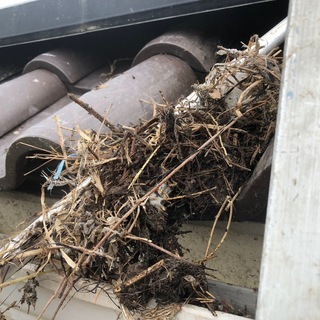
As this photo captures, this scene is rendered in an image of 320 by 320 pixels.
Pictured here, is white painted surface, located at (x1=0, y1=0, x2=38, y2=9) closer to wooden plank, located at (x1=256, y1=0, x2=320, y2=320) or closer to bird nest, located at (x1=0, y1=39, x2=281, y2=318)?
bird nest, located at (x1=0, y1=39, x2=281, y2=318)

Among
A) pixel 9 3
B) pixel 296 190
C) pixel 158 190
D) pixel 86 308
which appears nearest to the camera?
pixel 296 190

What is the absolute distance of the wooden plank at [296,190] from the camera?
27.4 inches

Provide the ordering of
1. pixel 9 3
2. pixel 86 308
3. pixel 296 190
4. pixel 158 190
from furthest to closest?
pixel 9 3, pixel 86 308, pixel 158 190, pixel 296 190

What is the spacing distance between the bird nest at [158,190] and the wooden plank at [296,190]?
0.47 meters

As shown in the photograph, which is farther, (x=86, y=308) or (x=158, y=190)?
(x=86, y=308)

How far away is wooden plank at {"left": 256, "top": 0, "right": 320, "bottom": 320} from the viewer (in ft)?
2.28

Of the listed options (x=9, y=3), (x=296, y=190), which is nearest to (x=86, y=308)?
(x=296, y=190)

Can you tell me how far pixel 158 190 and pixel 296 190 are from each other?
54cm

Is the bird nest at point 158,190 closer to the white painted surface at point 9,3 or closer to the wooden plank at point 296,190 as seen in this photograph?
the wooden plank at point 296,190

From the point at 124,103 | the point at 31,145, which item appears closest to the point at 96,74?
the point at 124,103

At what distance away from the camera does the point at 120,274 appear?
121 centimetres

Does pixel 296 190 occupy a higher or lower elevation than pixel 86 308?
higher

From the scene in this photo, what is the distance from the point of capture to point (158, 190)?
1.23m

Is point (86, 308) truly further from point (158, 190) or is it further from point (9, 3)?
point (9, 3)
